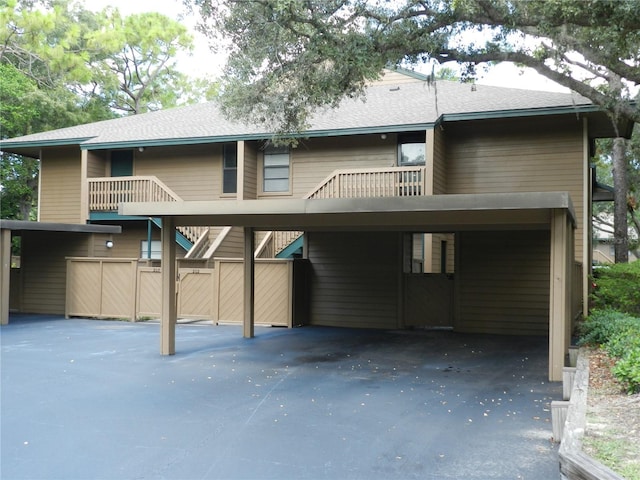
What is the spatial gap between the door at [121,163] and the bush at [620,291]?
14.1 metres

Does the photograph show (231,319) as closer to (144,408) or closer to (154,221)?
(154,221)

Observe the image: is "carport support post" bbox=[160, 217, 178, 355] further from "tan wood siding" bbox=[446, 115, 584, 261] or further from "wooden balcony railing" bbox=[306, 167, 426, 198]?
"tan wood siding" bbox=[446, 115, 584, 261]

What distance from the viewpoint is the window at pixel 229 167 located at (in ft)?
57.6

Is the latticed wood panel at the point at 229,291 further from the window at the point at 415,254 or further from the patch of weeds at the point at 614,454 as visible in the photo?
the patch of weeds at the point at 614,454

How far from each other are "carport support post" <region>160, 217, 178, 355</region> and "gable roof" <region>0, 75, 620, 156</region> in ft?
13.2

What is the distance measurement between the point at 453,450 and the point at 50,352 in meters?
8.24

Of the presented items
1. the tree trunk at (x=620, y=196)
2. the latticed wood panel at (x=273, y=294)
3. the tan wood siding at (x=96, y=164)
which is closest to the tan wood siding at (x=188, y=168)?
the tan wood siding at (x=96, y=164)

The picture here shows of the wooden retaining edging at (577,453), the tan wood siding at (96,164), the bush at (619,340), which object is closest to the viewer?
the wooden retaining edging at (577,453)

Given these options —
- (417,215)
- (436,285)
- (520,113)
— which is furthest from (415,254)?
(417,215)

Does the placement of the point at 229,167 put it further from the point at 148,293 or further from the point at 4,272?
the point at 4,272

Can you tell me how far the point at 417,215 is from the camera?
29.8 feet

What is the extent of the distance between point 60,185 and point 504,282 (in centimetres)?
1447

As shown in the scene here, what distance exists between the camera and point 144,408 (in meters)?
6.75

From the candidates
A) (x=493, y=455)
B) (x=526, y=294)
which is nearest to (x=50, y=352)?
(x=493, y=455)
